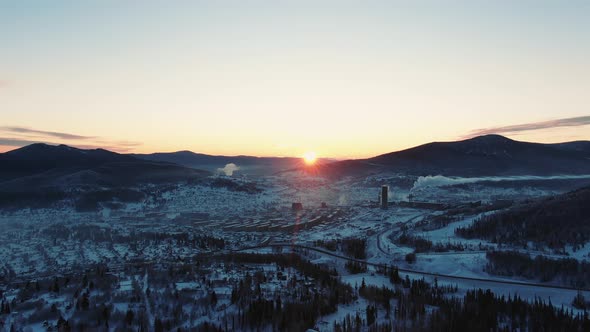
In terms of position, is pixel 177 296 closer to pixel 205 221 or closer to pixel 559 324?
pixel 559 324

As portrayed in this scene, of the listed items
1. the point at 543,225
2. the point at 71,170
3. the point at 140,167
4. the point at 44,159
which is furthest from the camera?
the point at 44,159

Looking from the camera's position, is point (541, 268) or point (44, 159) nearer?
point (541, 268)

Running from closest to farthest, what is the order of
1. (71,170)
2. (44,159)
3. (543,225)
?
(543,225), (71,170), (44,159)

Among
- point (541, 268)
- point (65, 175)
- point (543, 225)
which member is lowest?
point (65, 175)

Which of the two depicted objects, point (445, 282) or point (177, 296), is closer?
point (177, 296)

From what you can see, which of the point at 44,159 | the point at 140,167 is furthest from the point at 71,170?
the point at 44,159

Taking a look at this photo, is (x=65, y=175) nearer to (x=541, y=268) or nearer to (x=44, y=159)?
(x=44, y=159)

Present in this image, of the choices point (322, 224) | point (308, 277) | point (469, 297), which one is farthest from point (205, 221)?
point (469, 297)

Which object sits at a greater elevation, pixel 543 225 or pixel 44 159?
pixel 44 159

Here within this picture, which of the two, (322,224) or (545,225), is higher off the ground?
(545,225)
